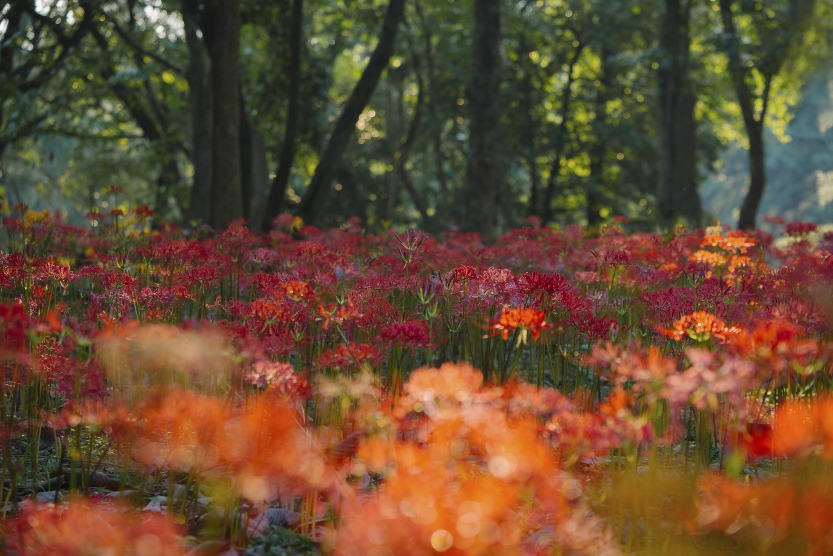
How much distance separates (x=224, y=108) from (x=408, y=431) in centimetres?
609

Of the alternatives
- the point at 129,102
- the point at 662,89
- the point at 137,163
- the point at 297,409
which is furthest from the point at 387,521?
the point at 137,163

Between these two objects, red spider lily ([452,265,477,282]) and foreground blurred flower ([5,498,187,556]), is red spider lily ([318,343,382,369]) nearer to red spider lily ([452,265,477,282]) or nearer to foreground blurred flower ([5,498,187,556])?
red spider lily ([452,265,477,282])

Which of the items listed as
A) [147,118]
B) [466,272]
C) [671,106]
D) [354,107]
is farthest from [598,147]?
[466,272]

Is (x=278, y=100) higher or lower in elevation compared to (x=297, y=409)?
higher

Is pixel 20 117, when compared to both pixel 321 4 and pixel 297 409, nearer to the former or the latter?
pixel 321 4

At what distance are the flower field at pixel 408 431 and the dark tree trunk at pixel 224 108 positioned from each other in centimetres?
434

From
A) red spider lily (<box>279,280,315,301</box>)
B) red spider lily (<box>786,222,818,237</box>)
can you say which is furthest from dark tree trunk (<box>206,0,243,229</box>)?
red spider lily (<box>279,280,315,301</box>)

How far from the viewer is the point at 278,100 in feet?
42.5

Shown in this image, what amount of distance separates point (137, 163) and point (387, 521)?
66.9ft

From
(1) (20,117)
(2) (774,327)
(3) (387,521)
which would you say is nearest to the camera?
(3) (387,521)

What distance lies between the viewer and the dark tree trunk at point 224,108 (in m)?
8.23

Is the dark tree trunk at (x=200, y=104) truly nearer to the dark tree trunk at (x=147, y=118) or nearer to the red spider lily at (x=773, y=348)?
the dark tree trunk at (x=147, y=118)

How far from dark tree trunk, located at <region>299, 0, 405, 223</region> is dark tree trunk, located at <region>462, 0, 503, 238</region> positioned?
Result: 110 cm

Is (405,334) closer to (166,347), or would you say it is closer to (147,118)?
(166,347)
